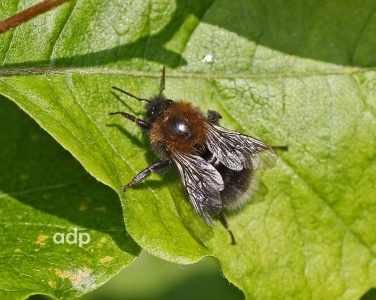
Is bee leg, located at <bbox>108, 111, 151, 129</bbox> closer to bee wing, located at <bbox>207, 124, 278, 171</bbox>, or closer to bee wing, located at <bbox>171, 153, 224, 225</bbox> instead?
bee wing, located at <bbox>171, 153, 224, 225</bbox>

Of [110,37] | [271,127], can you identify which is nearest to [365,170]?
[271,127]

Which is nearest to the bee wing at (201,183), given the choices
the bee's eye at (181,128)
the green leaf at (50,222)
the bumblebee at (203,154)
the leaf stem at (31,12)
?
the bumblebee at (203,154)

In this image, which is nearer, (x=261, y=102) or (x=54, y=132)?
(x=54, y=132)

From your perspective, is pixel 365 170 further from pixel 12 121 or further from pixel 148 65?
pixel 12 121

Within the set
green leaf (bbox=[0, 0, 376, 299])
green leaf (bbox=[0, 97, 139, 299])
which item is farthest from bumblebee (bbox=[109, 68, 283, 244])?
green leaf (bbox=[0, 97, 139, 299])

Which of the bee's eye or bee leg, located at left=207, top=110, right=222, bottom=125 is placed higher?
bee leg, located at left=207, top=110, right=222, bottom=125

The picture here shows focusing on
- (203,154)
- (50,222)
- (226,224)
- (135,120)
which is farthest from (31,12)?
(226,224)

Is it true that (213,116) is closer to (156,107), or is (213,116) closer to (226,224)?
(156,107)
